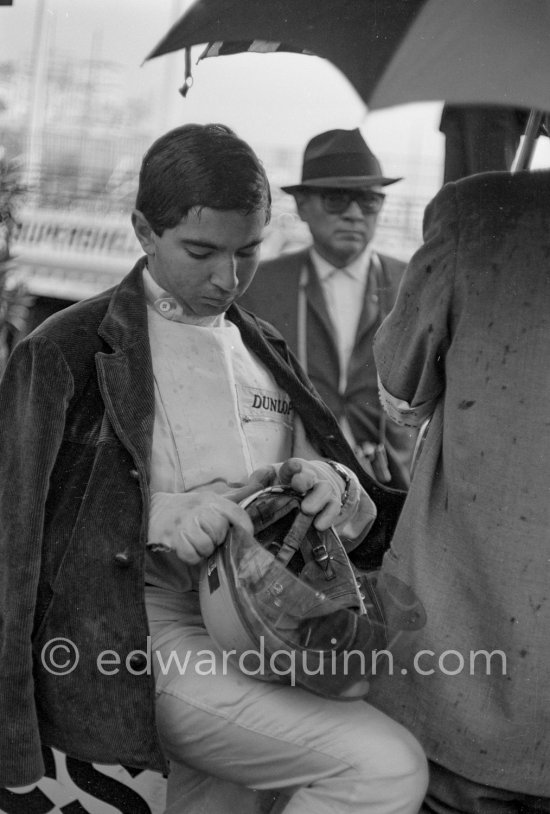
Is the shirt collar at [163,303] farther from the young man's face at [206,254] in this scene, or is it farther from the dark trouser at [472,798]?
the dark trouser at [472,798]

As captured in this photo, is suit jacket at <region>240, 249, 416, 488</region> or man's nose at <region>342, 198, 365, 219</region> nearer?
man's nose at <region>342, 198, 365, 219</region>

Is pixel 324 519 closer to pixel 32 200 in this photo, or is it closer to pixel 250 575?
pixel 250 575

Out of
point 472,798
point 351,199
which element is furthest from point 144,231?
point 472,798

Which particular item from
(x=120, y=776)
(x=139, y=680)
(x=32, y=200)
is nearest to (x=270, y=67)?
(x=32, y=200)

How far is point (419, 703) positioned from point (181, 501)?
1.80ft

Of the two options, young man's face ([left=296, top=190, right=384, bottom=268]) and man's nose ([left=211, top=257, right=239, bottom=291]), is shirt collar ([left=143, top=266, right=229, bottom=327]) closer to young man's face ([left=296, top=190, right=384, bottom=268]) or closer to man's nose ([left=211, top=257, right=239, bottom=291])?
man's nose ([left=211, top=257, right=239, bottom=291])

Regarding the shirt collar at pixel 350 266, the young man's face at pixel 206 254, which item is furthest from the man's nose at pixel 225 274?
the shirt collar at pixel 350 266

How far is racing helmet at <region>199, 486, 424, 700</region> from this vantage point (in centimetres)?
162

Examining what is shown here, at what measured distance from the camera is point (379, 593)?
1812 mm

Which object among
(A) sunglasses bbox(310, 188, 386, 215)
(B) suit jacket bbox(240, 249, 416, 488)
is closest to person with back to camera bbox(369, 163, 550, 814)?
(A) sunglasses bbox(310, 188, 386, 215)

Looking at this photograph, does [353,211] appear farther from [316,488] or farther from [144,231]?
[316,488]

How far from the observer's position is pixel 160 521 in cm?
176

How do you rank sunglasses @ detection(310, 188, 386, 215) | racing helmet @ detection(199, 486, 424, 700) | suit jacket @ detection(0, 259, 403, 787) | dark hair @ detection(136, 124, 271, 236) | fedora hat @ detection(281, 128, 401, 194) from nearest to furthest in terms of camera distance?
racing helmet @ detection(199, 486, 424, 700) → suit jacket @ detection(0, 259, 403, 787) → dark hair @ detection(136, 124, 271, 236) → fedora hat @ detection(281, 128, 401, 194) → sunglasses @ detection(310, 188, 386, 215)

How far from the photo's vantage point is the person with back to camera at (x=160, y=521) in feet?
5.58
